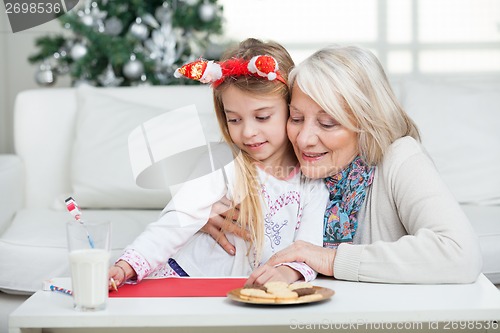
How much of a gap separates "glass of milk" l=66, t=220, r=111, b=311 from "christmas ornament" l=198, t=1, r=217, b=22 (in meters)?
2.42

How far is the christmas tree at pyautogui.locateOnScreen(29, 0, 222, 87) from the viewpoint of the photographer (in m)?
3.48

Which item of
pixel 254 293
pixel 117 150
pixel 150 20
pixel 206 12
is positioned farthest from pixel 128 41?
pixel 254 293

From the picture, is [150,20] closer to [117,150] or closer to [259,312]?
[117,150]

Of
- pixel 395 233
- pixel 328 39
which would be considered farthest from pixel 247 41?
pixel 328 39

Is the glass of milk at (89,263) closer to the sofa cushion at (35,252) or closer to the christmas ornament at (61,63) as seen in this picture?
the sofa cushion at (35,252)

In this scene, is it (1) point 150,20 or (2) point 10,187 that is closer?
(2) point 10,187

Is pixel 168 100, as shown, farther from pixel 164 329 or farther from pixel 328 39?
pixel 328 39

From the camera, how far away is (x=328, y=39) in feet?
14.5

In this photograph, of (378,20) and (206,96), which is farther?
(378,20)

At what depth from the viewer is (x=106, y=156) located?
2.56 m

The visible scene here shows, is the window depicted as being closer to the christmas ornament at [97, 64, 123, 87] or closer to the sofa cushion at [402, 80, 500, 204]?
the christmas ornament at [97, 64, 123, 87]

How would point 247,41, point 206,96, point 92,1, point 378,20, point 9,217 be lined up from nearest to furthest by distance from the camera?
point 247,41 → point 9,217 → point 206,96 → point 92,1 → point 378,20

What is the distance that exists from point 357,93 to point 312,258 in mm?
401

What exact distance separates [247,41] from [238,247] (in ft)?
1.68
